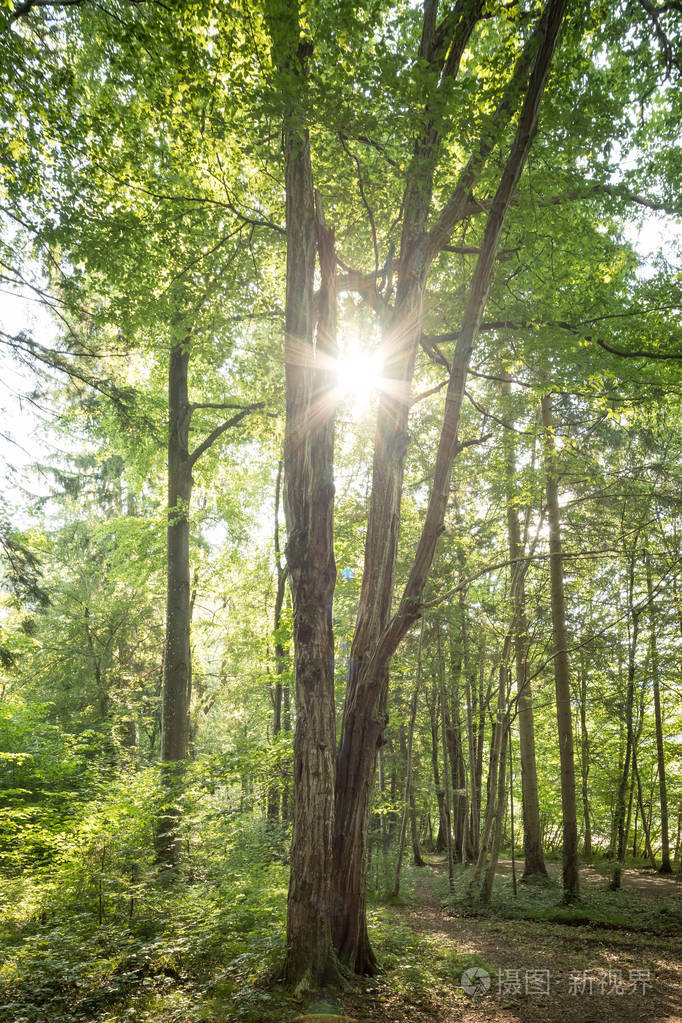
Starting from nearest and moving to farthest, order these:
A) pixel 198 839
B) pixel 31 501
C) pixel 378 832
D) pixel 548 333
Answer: pixel 548 333 → pixel 198 839 → pixel 31 501 → pixel 378 832

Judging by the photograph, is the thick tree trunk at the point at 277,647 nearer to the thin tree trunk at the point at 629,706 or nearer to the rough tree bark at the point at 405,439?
the thin tree trunk at the point at 629,706

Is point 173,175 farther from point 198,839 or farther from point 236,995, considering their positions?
point 198,839

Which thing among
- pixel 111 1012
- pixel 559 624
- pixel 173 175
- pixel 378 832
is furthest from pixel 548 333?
pixel 378 832

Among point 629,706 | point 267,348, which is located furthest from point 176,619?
point 629,706

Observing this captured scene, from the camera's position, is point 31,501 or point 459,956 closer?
point 459,956

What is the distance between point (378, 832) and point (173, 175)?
52.5ft

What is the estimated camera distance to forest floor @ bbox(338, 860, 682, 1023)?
4.39 metres

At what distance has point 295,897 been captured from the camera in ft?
14.2

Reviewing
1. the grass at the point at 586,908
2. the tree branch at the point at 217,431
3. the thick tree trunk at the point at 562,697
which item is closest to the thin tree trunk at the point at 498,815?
the grass at the point at 586,908

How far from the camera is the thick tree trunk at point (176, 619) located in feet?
26.6

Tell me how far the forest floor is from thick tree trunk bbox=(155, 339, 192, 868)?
10.6ft

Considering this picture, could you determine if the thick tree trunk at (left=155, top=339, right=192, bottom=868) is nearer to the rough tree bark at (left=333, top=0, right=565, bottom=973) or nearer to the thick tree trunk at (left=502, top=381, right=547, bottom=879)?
the rough tree bark at (left=333, top=0, right=565, bottom=973)

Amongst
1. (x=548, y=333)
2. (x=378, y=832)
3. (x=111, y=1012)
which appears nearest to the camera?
(x=111, y=1012)

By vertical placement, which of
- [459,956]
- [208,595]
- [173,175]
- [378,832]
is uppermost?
[173,175]
